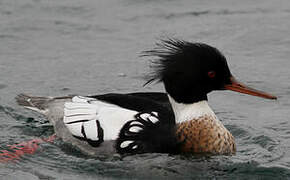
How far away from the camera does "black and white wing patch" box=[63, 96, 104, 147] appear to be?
7.81 m

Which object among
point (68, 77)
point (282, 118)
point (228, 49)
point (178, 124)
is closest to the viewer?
point (178, 124)

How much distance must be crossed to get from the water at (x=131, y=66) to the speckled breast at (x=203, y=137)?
0.11 metres

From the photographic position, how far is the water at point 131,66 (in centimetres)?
741

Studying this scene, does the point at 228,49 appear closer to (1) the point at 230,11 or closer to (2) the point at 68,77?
(1) the point at 230,11

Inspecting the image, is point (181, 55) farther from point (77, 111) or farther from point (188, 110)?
point (77, 111)

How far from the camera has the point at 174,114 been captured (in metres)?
7.77

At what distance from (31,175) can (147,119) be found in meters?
Answer: 1.45

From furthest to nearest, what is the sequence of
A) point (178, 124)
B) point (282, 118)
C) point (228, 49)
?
point (228, 49) → point (282, 118) → point (178, 124)

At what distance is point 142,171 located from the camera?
728 cm

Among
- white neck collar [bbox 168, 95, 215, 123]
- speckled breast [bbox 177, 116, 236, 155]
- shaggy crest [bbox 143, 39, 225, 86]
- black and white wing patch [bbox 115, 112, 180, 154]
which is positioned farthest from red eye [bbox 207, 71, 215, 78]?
black and white wing patch [bbox 115, 112, 180, 154]

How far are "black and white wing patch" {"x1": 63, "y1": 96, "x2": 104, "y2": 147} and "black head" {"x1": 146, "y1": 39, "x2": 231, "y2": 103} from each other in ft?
3.17

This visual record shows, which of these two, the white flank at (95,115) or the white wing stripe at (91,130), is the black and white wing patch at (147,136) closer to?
the white flank at (95,115)

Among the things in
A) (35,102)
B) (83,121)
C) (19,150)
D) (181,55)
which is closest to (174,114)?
(181,55)

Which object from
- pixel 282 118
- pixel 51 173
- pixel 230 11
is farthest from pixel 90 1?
pixel 51 173
